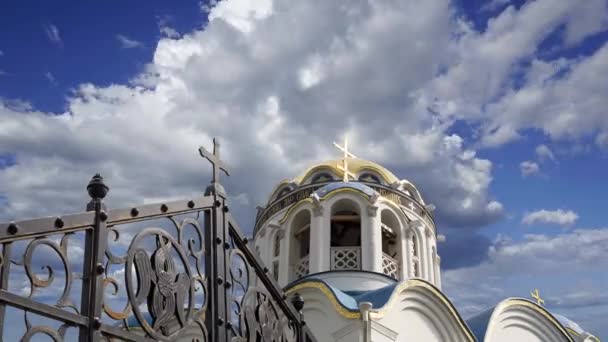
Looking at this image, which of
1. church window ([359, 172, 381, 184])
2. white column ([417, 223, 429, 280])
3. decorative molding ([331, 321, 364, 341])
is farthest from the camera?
church window ([359, 172, 381, 184])

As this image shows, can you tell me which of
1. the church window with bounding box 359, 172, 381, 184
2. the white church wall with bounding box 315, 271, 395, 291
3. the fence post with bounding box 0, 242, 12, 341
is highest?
the church window with bounding box 359, 172, 381, 184

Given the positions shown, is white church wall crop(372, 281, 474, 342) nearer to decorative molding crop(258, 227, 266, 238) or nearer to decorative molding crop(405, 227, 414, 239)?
decorative molding crop(405, 227, 414, 239)

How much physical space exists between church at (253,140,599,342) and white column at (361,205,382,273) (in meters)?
0.02

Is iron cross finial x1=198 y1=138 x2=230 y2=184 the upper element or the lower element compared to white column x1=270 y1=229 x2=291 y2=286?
lower

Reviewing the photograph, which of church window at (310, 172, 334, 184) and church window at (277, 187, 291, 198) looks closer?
church window at (310, 172, 334, 184)

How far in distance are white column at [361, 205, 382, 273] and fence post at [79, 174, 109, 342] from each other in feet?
34.9

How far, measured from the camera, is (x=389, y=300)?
11.5m

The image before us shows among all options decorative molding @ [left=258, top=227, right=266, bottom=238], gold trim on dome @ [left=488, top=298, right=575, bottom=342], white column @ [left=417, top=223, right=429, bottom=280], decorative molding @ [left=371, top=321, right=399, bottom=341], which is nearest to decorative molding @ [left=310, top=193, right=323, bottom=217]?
decorative molding @ [left=258, top=227, right=266, bottom=238]

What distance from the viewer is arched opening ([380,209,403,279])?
46.7ft

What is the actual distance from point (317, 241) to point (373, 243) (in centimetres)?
118

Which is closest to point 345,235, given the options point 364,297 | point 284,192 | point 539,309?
point 284,192

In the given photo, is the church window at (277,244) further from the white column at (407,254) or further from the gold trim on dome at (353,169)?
the white column at (407,254)

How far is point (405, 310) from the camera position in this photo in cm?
1210

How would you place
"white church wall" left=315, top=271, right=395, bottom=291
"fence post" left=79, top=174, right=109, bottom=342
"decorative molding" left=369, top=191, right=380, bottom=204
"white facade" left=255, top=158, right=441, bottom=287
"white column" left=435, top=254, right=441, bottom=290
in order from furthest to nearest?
"white column" left=435, top=254, right=441, bottom=290, "decorative molding" left=369, top=191, right=380, bottom=204, "white facade" left=255, top=158, right=441, bottom=287, "white church wall" left=315, top=271, right=395, bottom=291, "fence post" left=79, top=174, right=109, bottom=342
